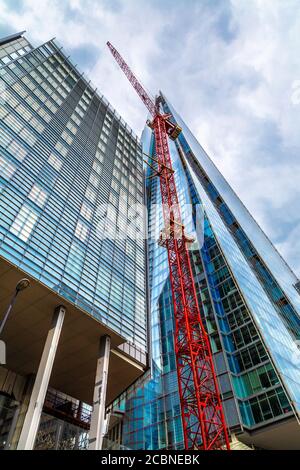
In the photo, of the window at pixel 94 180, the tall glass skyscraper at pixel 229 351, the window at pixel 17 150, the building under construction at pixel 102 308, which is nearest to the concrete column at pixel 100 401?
the building under construction at pixel 102 308

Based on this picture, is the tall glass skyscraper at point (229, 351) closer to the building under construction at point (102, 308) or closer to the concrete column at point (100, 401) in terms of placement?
the building under construction at point (102, 308)

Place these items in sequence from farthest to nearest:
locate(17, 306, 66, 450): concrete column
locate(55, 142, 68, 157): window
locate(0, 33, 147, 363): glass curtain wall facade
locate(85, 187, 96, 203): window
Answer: locate(85, 187, 96, 203): window
locate(55, 142, 68, 157): window
locate(0, 33, 147, 363): glass curtain wall facade
locate(17, 306, 66, 450): concrete column

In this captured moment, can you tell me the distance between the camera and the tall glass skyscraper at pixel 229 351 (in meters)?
37.6

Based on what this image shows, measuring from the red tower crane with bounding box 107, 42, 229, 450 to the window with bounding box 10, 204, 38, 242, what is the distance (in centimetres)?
2017

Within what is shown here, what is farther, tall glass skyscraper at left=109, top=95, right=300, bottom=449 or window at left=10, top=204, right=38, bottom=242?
tall glass skyscraper at left=109, top=95, right=300, bottom=449

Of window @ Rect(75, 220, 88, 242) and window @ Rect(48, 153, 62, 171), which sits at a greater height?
window @ Rect(48, 153, 62, 171)

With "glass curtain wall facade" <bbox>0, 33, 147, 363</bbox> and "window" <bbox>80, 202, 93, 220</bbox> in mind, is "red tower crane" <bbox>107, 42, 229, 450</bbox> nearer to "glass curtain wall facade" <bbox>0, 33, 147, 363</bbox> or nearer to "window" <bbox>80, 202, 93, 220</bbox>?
"glass curtain wall facade" <bbox>0, 33, 147, 363</bbox>

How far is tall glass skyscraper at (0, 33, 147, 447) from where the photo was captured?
2597 cm

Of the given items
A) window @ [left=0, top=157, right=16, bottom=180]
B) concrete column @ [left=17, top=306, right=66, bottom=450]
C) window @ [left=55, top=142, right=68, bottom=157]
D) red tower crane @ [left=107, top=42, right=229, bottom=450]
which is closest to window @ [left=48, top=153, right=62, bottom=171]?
window @ [left=55, top=142, right=68, bottom=157]

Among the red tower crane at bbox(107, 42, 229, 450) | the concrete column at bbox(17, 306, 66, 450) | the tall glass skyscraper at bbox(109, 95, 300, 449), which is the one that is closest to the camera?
the concrete column at bbox(17, 306, 66, 450)

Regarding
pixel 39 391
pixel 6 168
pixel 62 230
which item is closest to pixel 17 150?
pixel 6 168

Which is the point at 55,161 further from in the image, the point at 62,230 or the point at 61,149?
the point at 62,230
